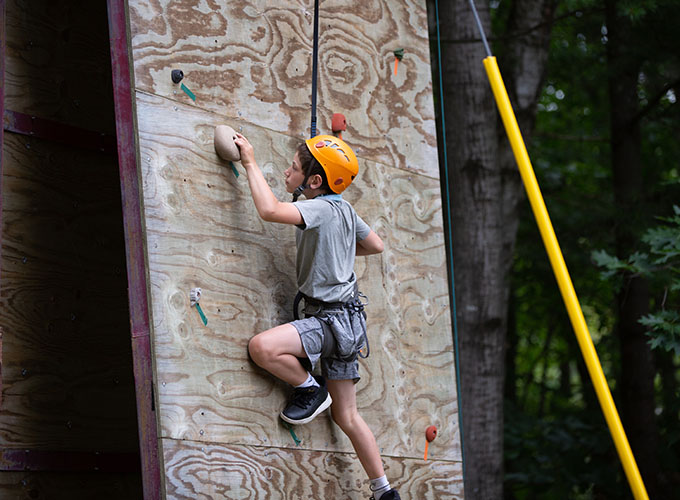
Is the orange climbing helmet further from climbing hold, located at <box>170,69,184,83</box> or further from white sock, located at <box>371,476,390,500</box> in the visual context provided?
white sock, located at <box>371,476,390,500</box>

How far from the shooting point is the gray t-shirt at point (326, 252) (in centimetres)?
431

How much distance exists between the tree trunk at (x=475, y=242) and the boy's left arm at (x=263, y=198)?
4.08m

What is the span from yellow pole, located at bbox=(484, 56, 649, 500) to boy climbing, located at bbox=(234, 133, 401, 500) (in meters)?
0.99

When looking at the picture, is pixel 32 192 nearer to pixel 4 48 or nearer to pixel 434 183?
pixel 4 48

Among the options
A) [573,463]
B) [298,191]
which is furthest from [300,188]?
[573,463]

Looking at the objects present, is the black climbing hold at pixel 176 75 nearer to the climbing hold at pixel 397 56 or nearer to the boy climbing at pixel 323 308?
the boy climbing at pixel 323 308

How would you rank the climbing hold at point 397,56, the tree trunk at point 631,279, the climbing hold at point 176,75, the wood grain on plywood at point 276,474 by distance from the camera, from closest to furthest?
the wood grain on plywood at point 276,474 → the climbing hold at point 176,75 → the climbing hold at point 397,56 → the tree trunk at point 631,279

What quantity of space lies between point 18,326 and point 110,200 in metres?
0.98

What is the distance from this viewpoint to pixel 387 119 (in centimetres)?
542

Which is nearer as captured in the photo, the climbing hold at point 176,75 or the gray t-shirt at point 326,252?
the climbing hold at point 176,75

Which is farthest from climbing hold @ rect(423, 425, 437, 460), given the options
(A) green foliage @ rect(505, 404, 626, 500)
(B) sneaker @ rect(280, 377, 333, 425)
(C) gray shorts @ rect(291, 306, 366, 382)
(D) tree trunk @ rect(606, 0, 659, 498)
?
(A) green foliage @ rect(505, 404, 626, 500)

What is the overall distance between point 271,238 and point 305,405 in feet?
2.93

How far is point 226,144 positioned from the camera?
13.9 ft

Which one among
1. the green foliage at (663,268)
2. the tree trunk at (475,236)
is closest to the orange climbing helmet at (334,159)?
the green foliage at (663,268)
